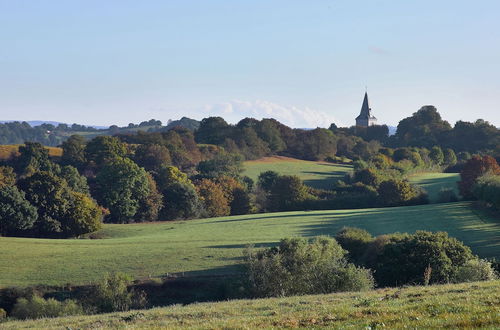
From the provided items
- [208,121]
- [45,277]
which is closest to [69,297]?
[45,277]

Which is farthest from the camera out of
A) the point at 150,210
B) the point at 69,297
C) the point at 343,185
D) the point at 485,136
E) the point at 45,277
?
the point at 485,136

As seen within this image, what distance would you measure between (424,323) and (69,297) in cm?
3366

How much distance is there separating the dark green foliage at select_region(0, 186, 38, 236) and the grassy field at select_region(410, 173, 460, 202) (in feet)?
212

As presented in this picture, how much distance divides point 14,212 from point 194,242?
82.5 feet

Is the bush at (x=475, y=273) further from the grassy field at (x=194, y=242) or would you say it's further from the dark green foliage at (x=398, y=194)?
the dark green foliage at (x=398, y=194)

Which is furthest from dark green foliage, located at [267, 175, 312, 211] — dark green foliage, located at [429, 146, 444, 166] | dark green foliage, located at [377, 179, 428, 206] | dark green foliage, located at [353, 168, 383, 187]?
dark green foliage, located at [429, 146, 444, 166]

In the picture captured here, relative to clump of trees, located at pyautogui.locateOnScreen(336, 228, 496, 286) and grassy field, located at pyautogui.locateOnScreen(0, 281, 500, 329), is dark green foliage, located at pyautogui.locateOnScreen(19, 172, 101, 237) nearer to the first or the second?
clump of trees, located at pyautogui.locateOnScreen(336, 228, 496, 286)

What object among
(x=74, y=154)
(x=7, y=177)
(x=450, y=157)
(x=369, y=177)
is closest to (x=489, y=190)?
(x=369, y=177)

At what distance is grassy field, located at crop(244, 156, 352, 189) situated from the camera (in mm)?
117500

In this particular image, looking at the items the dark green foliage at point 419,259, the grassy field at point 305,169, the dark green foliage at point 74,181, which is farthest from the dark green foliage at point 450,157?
the dark green foliage at point 419,259

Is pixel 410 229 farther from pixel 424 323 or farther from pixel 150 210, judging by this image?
pixel 424 323

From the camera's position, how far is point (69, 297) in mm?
40781

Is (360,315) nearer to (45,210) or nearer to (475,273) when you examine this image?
(475,273)

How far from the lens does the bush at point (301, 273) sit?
34.9 meters
